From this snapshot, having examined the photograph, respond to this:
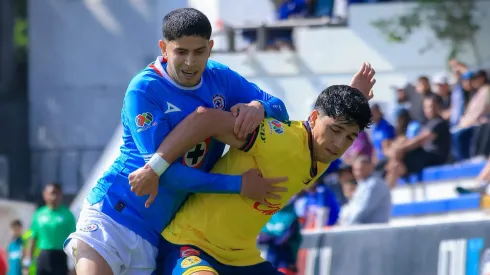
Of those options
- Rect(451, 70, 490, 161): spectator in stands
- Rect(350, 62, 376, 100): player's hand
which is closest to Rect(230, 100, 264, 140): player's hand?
Rect(350, 62, 376, 100): player's hand

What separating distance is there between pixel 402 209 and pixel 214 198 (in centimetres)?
756

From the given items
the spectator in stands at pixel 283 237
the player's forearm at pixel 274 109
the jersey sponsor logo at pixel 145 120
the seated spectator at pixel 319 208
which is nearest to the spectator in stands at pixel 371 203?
the seated spectator at pixel 319 208

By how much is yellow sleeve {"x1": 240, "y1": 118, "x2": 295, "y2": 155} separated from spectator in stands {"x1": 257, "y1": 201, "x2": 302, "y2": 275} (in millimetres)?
3939

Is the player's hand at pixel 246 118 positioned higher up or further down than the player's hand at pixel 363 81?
further down

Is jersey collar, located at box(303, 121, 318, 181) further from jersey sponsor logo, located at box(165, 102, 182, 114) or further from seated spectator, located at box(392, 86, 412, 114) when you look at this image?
seated spectator, located at box(392, 86, 412, 114)

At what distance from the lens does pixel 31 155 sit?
1066 inches

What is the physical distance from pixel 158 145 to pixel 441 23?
13.1 m

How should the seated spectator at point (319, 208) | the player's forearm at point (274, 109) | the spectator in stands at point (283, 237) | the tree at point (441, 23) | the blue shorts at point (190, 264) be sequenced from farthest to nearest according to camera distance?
the tree at point (441, 23) < the seated spectator at point (319, 208) < the spectator in stands at point (283, 237) < the player's forearm at point (274, 109) < the blue shorts at point (190, 264)

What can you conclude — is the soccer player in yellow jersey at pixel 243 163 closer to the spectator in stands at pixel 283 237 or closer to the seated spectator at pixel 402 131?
the spectator in stands at pixel 283 237

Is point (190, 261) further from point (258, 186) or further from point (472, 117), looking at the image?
point (472, 117)

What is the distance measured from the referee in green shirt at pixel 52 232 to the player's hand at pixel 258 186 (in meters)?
7.68

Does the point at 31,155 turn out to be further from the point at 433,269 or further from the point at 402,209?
the point at 433,269

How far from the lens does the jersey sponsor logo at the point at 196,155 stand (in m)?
5.68

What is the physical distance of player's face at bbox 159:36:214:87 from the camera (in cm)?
548
